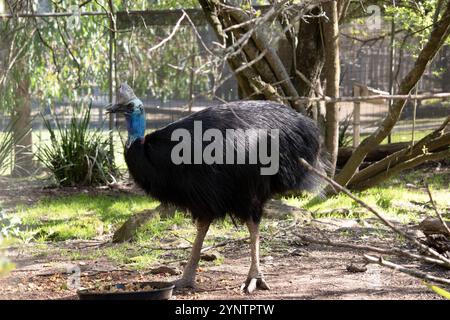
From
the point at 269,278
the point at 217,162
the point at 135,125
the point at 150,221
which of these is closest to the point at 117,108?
the point at 135,125

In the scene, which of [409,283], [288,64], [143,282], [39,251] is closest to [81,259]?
[39,251]

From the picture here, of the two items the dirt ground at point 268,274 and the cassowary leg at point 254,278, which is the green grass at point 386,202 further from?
the cassowary leg at point 254,278

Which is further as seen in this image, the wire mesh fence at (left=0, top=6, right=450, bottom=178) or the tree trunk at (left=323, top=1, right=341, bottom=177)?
the wire mesh fence at (left=0, top=6, right=450, bottom=178)

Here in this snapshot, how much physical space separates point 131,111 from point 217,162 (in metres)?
0.71

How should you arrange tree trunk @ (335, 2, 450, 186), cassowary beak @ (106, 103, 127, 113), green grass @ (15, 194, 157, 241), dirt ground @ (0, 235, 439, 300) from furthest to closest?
green grass @ (15, 194, 157, 241)
tree trunk @ (335, 2, 450, 186)
cassowary beak @ (106, 103, 127, 113)
dirt ground @ (0, 235, 439, 300)

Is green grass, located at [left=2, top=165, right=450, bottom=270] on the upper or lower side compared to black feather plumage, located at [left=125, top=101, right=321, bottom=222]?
lower

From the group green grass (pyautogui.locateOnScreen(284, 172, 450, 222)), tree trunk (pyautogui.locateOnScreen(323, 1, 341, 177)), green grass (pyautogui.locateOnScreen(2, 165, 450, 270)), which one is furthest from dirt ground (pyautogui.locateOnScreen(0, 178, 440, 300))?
tree trunk (pyautogui.locateOnScreen(323, 1, 341, 177))

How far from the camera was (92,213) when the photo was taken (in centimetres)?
795

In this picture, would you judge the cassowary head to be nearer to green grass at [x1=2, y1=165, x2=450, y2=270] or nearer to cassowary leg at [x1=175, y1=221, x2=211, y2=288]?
cassowary leg at [x1=175, y1=221, x2=211, y2=288]

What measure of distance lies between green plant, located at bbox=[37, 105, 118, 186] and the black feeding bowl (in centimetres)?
473

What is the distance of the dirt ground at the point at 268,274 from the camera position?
187 inches

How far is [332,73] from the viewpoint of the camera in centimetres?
773

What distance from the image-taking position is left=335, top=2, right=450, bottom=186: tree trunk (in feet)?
19.6

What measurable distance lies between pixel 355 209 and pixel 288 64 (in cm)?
240
